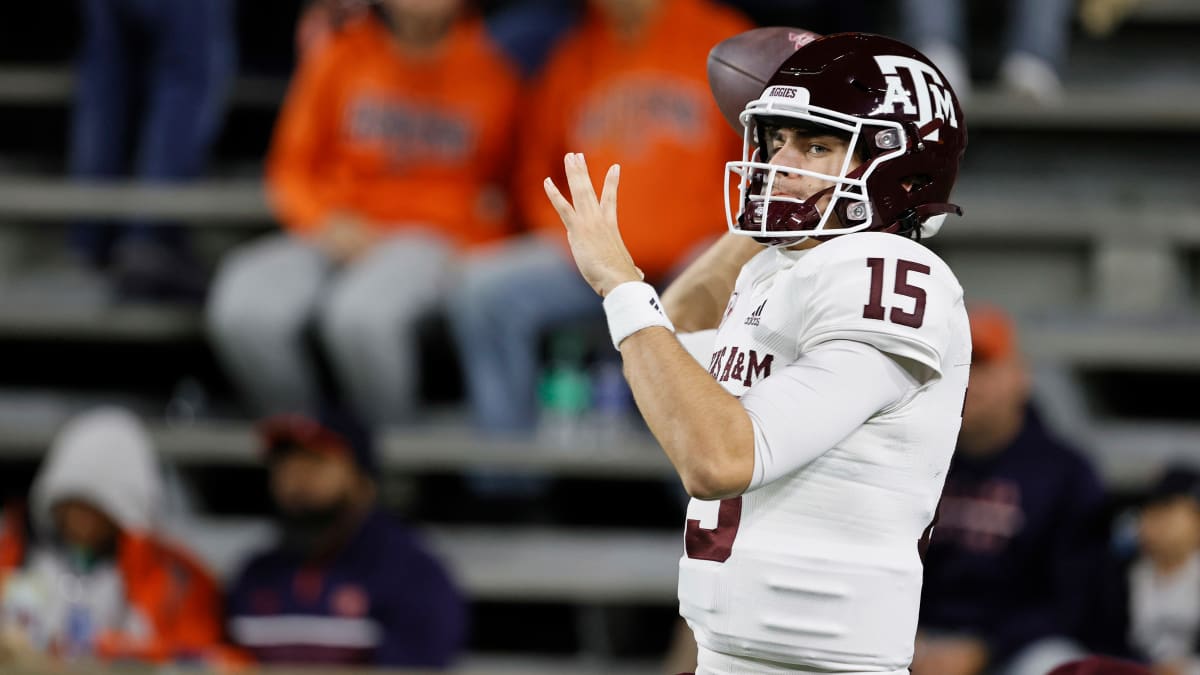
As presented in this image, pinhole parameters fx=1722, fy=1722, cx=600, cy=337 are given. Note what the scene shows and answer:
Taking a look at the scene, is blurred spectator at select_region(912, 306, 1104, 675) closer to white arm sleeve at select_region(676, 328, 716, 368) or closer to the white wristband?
white arm sleeve at select_region(676, 328, 716, 368)

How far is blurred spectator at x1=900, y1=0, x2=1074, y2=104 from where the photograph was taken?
5340 mm

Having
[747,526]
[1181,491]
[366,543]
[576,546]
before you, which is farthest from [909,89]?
[576,546]

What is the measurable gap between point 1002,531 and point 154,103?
313 cm

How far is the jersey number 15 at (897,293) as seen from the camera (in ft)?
6.40

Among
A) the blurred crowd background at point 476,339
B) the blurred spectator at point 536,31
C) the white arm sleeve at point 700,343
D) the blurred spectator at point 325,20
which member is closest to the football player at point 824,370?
the white arm sleeve at point 700,343

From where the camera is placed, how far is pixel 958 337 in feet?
6.78

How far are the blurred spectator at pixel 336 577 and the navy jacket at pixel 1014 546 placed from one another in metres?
1.32

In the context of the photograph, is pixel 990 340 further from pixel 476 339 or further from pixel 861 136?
pixel 861 136

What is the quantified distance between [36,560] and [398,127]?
173 cm

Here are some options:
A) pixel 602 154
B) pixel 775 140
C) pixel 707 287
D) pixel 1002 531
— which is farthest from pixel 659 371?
pixel 1002 531

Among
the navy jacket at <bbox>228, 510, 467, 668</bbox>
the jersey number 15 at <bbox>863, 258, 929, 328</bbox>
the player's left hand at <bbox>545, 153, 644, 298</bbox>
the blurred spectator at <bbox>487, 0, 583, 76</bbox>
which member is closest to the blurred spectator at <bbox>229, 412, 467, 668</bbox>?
the navy jacket at <bbox>228, 510, 467, 668</bbox>

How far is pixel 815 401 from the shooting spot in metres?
1.91

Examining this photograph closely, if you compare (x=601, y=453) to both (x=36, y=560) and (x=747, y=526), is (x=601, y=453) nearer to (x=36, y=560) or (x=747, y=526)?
(x=36, y=560)

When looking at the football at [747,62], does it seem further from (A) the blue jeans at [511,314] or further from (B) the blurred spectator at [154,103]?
(B) the blurred spectator at [154,103]
